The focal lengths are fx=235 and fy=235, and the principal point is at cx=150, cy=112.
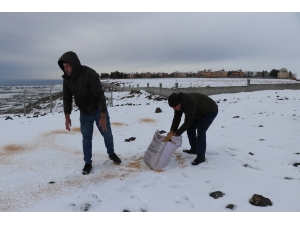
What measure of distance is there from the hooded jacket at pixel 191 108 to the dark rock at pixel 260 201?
4.52 feet

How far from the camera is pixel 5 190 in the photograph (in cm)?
318

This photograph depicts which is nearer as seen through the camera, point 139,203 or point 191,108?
point 139,203

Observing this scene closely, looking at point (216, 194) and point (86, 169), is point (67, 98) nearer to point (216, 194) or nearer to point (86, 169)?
point (86, 169)

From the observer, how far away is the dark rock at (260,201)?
2.66 m

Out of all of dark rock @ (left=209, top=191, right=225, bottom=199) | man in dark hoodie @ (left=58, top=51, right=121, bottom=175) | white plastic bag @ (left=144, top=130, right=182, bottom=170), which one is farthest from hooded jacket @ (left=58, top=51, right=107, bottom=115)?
dark rock @ (left=209, top=191, right=225, bottom=199)

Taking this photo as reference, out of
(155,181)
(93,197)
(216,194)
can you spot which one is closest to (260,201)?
(216,194)

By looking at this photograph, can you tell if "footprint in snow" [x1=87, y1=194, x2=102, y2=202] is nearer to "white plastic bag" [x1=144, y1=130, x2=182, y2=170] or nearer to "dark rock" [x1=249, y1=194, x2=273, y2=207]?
"white plastic bag" [x1=144, y1=130, x2=182, y2=170]

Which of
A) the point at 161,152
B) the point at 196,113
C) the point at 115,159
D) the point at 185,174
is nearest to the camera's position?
the point at 185,174

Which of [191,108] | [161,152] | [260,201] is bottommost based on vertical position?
[260,201]

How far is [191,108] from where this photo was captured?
366cm

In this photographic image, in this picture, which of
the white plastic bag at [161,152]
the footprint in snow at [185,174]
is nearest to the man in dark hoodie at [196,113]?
the white plastic bag at [161,152]

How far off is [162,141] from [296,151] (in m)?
2.71

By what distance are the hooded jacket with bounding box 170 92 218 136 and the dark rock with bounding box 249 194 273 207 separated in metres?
1.38

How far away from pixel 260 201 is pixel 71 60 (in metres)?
3.10
